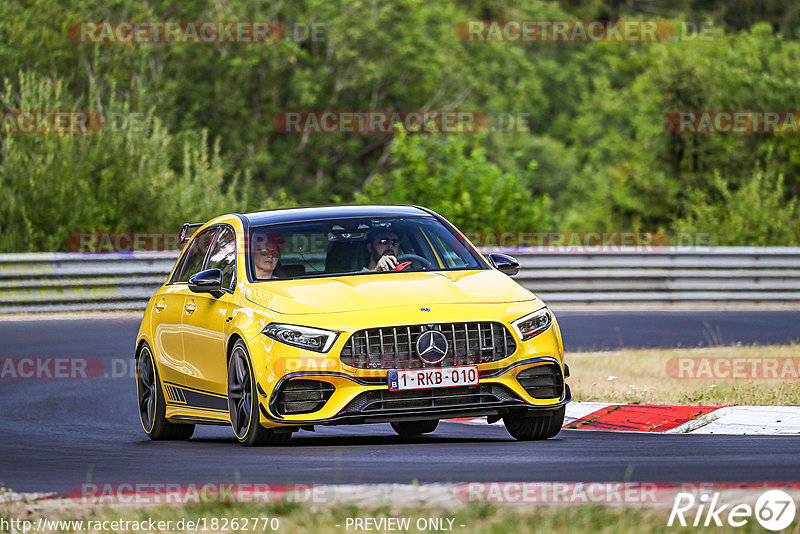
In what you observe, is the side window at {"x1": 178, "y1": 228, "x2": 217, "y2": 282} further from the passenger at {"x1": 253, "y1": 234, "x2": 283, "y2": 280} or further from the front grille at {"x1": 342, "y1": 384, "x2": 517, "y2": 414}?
the front grille at {"x1": 342, "y1": 384, "x2": 517, "y2": 414}

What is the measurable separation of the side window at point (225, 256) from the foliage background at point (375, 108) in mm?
15545

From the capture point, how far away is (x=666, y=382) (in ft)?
43.9

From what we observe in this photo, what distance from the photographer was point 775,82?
41.7m

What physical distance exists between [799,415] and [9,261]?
14.2m

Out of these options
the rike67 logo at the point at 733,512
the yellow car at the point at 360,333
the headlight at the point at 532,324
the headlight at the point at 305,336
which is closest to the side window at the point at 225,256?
the yellow car at the point at 360,333

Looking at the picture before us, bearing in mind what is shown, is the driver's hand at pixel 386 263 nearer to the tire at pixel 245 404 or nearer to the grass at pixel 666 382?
the tire at pixel 245 404

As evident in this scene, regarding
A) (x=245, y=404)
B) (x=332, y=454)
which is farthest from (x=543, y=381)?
(x=245, y=404)

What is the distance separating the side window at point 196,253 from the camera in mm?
11047

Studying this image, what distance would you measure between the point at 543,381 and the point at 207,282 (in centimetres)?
234

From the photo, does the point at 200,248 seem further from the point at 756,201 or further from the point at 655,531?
the point at 756,201

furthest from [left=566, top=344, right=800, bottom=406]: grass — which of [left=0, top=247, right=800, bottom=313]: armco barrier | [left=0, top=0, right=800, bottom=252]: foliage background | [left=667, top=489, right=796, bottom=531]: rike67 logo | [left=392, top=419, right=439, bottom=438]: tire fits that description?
[left=0, top=0, right=800, bottom=252]: foliage background

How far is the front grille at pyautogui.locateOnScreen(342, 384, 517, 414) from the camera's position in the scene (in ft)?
28.8

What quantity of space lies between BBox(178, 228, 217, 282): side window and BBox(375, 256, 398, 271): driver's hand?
5.09 ft

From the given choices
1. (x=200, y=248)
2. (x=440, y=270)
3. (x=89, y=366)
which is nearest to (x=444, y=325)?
(x=440, y=270)
